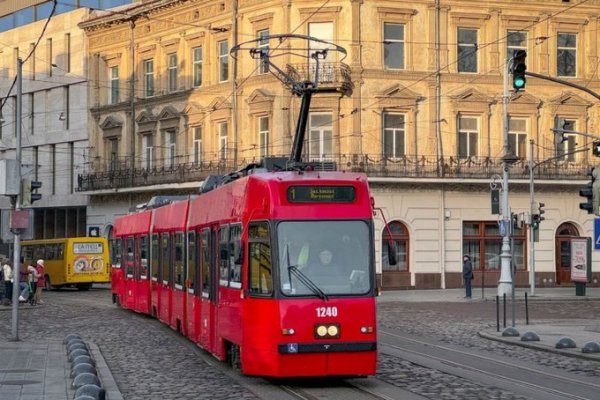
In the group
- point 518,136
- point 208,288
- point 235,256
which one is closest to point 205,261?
point 208,288

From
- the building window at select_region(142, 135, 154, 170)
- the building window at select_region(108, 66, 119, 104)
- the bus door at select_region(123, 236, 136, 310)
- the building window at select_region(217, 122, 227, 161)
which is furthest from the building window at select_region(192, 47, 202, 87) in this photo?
the bus door at select_region(123, 236, 136, 310)

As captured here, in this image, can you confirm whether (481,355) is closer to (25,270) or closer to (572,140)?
(25,270)

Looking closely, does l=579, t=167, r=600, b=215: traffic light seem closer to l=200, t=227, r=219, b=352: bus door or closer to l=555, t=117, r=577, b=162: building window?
l=200, t=227, r=219, b=352: bus door

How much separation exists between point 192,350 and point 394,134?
96.8ft

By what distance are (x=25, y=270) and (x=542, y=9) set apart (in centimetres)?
2664

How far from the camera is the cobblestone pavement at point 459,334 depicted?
51.4ft

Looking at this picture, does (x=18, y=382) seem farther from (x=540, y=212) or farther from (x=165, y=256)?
(x=540, y=212)

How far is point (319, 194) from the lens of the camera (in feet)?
51.2

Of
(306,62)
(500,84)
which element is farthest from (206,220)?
(500,84)

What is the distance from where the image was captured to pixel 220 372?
17922mm

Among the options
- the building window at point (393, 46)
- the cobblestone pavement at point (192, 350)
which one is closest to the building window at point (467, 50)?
the building window at point (393, 46)

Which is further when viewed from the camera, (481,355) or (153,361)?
(481,355)

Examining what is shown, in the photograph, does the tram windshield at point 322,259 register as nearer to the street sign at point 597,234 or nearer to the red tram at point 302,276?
the red tram at point 302,276

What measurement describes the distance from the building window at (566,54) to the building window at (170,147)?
19213 millimetres
